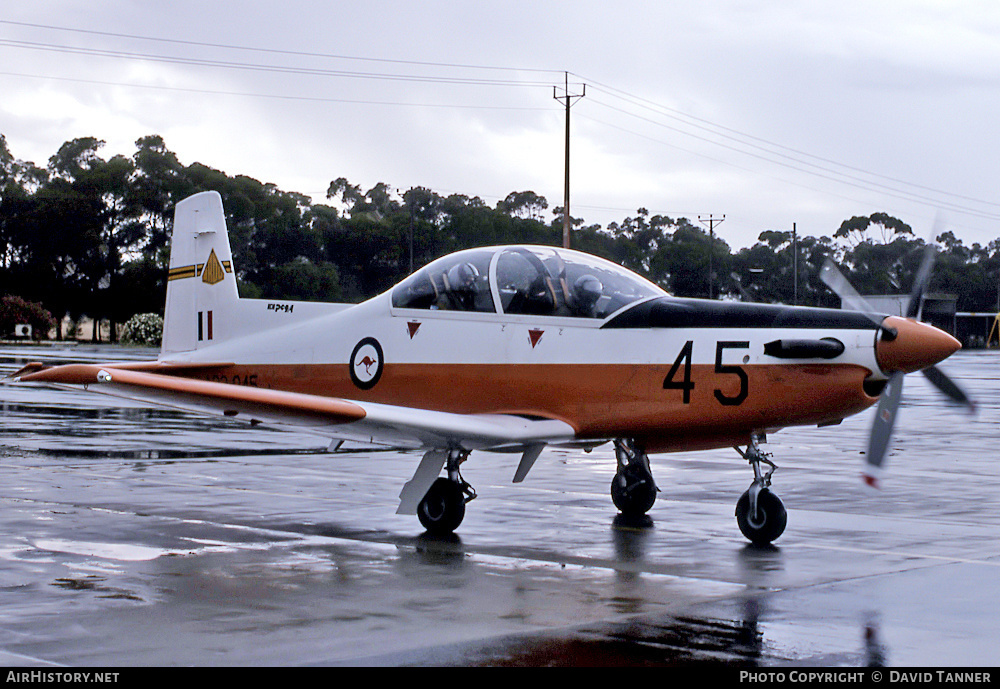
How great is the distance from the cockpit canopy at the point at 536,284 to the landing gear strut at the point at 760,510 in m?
1.55

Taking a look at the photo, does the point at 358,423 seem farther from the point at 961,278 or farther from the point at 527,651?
the point at 961,278

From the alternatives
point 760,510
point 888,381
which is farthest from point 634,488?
point 888,381

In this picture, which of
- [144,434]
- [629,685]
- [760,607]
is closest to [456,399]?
[760,607]

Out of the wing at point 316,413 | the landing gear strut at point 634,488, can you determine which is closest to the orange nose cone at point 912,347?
the wing at point 316,413

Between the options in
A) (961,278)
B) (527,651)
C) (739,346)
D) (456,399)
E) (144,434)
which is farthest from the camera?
(961,278)

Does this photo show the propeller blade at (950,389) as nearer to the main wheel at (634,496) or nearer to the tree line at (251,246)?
the main wheel at (634,496)

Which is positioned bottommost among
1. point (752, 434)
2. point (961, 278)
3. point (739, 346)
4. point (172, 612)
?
point (172, 612)

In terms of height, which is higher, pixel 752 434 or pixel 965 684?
pixel 752 434

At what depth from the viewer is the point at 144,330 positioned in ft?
208

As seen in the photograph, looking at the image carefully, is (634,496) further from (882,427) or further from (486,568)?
(486,568)

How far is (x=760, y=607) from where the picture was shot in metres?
6.82

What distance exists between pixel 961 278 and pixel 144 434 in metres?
85.9

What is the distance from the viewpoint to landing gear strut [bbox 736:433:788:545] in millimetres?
9078

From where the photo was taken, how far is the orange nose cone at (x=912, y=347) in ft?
27.2
